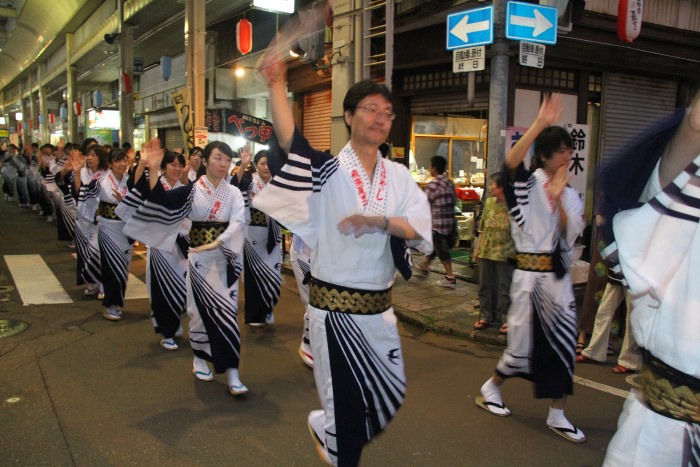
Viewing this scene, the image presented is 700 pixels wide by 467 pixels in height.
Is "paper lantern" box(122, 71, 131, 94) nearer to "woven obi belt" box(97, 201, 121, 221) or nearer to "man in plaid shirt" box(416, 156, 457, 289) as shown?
"woven obi belt" box(97, 201, 121, 221)

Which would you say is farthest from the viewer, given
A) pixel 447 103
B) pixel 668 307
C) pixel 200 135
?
pixel 200 135

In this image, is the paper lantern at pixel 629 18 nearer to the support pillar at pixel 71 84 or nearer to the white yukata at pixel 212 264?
the white yukata at pixel 212 264

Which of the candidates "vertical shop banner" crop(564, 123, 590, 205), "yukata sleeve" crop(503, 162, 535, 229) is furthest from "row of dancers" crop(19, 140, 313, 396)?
"vertical shop banner" crop(564, 123, 590, 205)

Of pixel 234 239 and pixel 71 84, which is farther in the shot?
pixel 71 84

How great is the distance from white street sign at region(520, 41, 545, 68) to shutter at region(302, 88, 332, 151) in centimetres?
679

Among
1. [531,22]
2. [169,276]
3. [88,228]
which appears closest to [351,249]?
[169,276]

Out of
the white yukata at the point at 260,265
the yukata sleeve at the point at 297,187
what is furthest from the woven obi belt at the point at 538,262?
the white yukata at the point at 260,265

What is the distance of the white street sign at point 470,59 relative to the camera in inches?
279

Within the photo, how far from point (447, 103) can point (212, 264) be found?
700 cm

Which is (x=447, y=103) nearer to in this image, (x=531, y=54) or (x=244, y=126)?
(x=531, y=54)

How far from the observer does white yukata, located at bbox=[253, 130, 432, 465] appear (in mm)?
2625

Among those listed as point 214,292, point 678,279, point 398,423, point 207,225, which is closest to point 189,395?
point 214,292

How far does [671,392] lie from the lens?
171 centimetres

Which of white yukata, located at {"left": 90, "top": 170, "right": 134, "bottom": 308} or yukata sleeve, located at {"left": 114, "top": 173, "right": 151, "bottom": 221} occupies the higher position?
yukata sleeve, located at {"left": 114, "top": 173, "right": 151, "bottom": 221}
